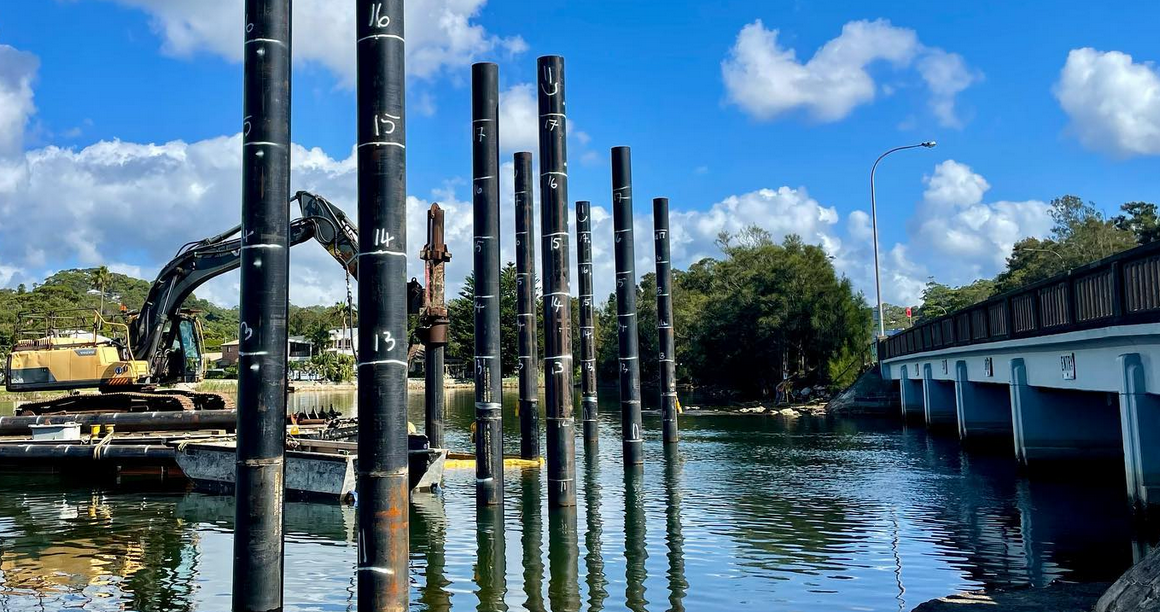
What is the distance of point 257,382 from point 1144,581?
25.9 feet

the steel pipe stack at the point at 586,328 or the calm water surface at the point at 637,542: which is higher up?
the steel pipe stack at the point at 586,328

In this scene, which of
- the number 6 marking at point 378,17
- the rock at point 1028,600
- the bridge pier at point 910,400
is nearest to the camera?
the number 6 marking at point 378,17

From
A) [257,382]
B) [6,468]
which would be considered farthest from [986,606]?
[6,468]

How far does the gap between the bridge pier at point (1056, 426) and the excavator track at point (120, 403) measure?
23.2 meters

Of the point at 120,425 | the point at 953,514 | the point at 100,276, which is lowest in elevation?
the point at 953,514

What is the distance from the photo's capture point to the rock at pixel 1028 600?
9438mm

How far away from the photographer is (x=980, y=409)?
104 feet

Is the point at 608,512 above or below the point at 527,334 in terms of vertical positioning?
below

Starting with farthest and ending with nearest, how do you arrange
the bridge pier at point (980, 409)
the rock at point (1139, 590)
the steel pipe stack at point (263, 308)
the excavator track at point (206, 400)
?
1. the bridge pier at point (980, 409)
2. the excavator track at point (206, 400)
3. the steel pipe stack at point (263, 308)
4. the rock at point (1139, 590)

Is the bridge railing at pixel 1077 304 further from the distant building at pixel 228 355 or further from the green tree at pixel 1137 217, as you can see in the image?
the distant building at pixel 228 355

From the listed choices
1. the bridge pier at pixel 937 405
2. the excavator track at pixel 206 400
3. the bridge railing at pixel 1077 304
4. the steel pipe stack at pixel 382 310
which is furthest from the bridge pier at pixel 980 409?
the steel pipe stack at pixel 382 310

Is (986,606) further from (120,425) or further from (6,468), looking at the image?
(6,468)

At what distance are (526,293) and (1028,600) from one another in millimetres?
14801

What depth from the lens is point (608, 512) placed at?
1859 centimetres
